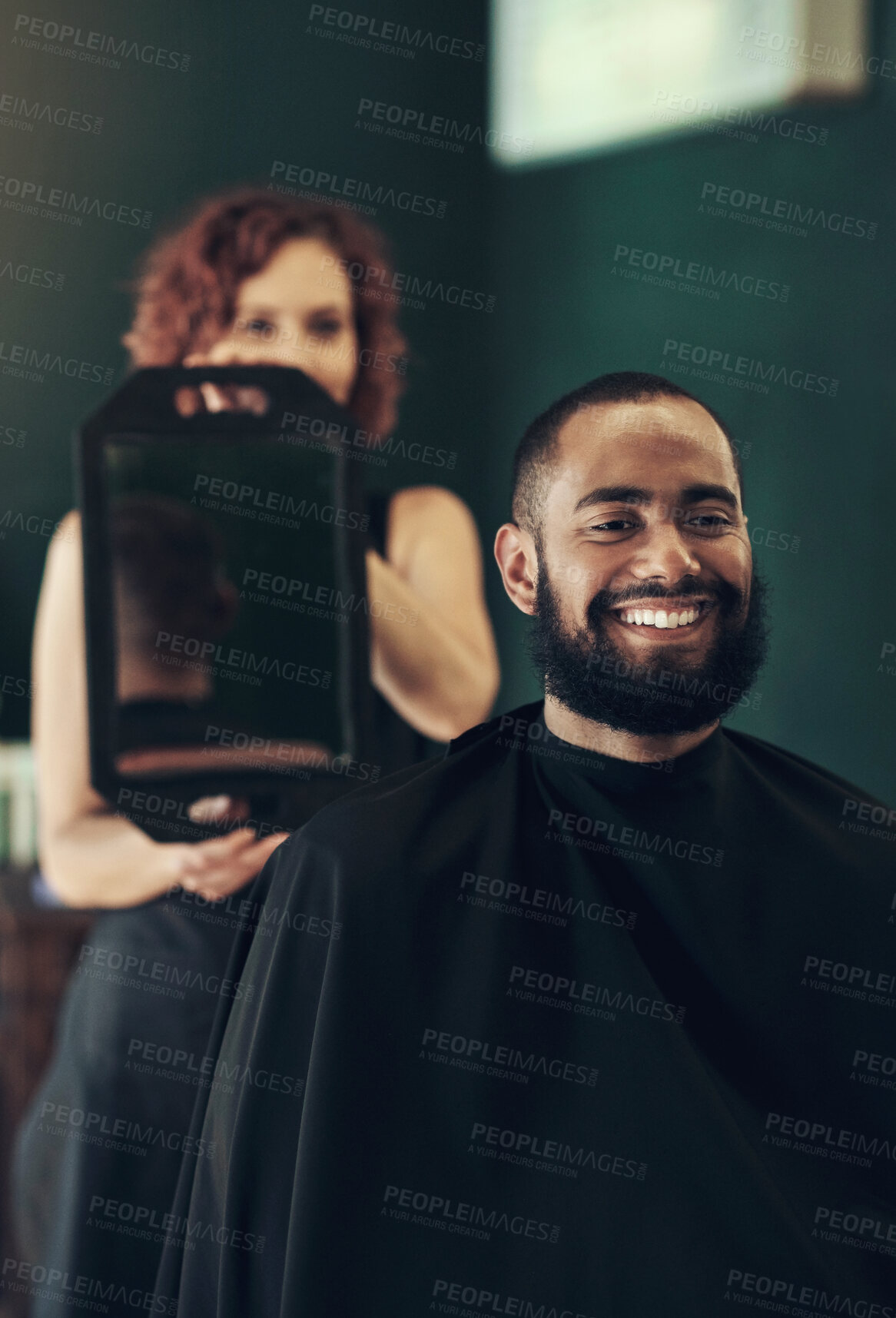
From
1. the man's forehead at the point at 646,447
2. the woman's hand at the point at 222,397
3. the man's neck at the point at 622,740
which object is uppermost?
the woman's hand at the point at 222,397

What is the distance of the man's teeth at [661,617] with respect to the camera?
114cm

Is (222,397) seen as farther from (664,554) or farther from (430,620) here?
(664,554)

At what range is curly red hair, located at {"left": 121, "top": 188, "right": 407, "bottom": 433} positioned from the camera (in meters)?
1.93

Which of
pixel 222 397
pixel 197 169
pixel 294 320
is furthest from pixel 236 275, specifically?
pixel 197 169

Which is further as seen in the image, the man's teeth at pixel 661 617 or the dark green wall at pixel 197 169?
the dark green wall at pixel 197 169

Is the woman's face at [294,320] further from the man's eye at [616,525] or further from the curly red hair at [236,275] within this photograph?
the man's eye at [616,525]

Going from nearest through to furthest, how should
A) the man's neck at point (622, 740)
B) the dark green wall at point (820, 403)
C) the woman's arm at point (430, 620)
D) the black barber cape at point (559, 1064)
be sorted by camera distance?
the black barber cape at point (559, 1064), the man's neck at point (622, 740), the woman's arm at point (430, 620), the dark green wall at point (820, 403)

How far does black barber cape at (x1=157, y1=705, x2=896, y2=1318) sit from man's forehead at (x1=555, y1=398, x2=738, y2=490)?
0.92 ft

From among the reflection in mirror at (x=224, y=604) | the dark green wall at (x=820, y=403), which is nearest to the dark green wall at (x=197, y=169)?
the dark green wall at (x=820, y=403)

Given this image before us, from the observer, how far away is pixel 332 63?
4.10m

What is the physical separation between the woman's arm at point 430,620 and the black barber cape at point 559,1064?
595 millimetres

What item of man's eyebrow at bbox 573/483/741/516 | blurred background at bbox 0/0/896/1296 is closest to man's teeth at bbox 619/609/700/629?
man's eyebrow at bbox 573/483/741/516

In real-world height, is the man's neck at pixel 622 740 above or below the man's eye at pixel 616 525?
below

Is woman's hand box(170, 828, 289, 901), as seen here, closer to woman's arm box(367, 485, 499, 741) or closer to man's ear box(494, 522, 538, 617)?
woman's arm box(367, 485, 499, 741)
